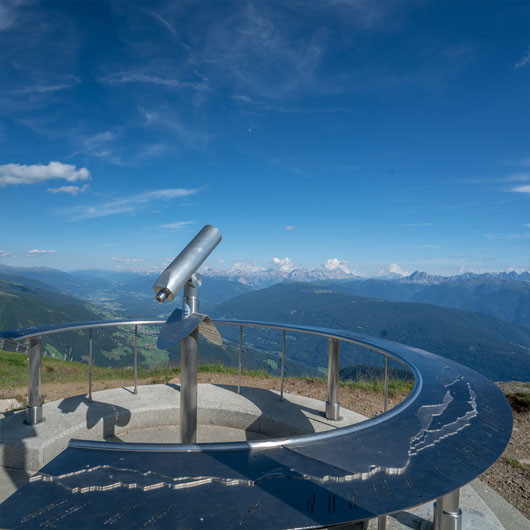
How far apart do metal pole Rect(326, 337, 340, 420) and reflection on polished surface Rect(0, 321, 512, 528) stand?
2.30 meters

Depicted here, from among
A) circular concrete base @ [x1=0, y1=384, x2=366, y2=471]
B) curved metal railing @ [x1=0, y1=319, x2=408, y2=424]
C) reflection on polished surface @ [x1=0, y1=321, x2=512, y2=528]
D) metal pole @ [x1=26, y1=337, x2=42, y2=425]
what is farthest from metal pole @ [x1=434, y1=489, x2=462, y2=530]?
metal pole @ [x1=26, y1=337, x2=42, y2=425]

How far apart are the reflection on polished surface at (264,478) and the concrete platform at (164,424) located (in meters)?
1.79

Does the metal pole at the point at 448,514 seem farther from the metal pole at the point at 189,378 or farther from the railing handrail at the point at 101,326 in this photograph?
the metal pole at the point at 189,378

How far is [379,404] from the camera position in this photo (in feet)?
20.6

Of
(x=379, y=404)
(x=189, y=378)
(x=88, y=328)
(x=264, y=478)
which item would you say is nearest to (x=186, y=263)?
(x=189, y=378)

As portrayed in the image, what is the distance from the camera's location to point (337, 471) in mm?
1402

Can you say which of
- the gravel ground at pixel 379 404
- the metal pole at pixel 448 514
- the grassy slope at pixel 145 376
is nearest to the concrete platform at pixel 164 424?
the gravel ground at pixel 379 404

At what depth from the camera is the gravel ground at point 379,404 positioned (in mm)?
3797

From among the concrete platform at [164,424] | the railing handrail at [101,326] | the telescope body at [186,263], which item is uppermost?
the telescope body at [186,263]

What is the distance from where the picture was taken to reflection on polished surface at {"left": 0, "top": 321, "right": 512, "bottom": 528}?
114cm

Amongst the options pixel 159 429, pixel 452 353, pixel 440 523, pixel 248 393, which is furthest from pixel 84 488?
pixel 452 353

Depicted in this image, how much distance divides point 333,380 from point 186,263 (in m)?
2.69

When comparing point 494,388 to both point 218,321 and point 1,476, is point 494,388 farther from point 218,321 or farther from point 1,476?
point 1,476

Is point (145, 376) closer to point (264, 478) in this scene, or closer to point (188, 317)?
point (188, 317)
